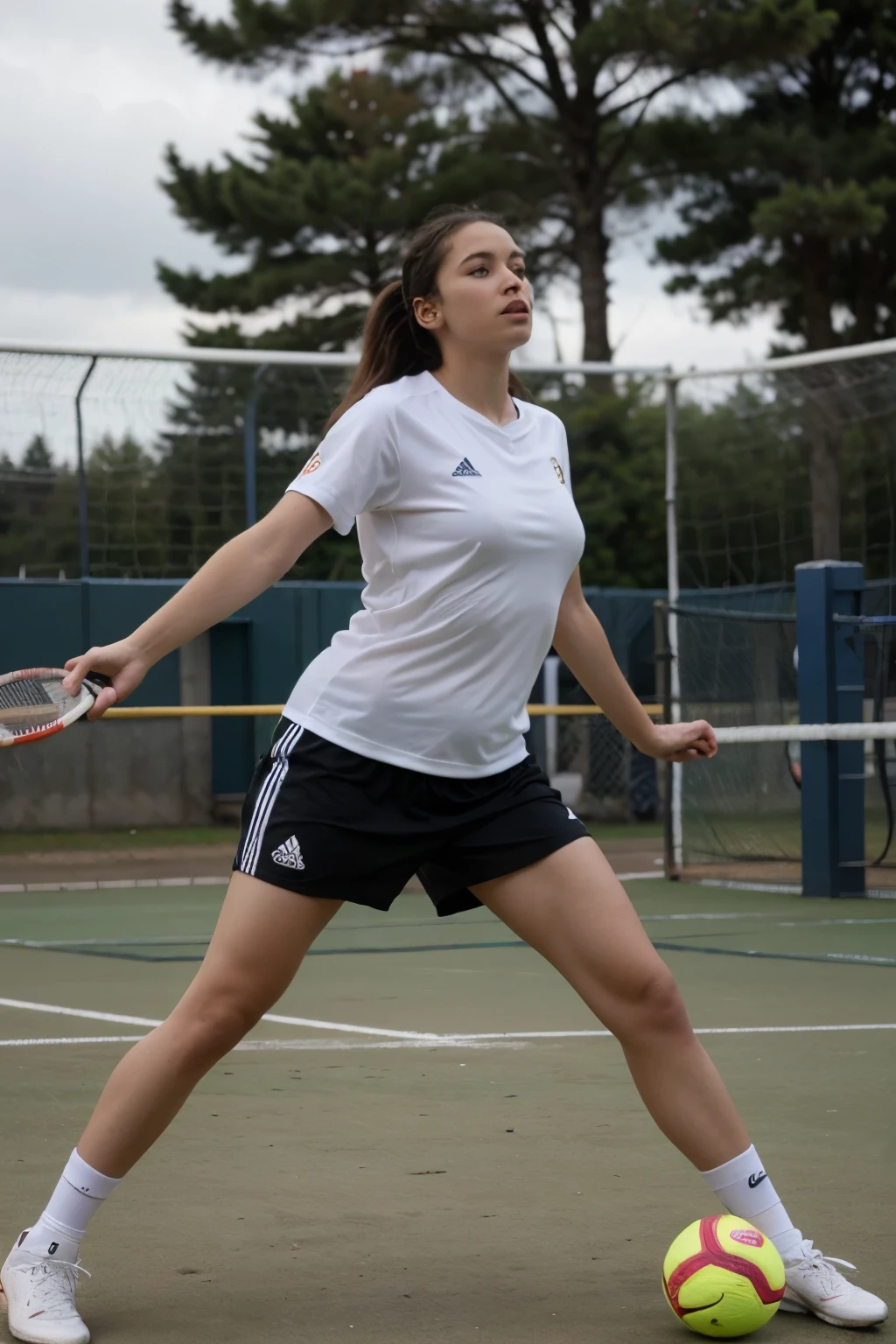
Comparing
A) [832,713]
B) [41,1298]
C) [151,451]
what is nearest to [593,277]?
[151,451]

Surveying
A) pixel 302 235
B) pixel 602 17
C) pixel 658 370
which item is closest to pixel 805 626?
pixel 658 370

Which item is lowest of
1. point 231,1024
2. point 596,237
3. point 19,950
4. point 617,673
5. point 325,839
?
point 19,950

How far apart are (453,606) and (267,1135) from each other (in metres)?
2.07

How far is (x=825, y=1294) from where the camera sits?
11.9 ft

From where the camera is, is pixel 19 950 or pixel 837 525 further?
pixel 837 525

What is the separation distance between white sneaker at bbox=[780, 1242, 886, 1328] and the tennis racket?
160 centimetres

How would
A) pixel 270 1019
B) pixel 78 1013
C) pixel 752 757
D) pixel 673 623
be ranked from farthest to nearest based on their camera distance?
pixel 673 623 < pixel 752 757 < pixel 78 1013 < pixel 270 1019

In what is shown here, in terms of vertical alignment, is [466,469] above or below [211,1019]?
above

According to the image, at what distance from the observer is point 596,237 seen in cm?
2934

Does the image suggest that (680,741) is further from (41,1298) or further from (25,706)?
(41,1298)

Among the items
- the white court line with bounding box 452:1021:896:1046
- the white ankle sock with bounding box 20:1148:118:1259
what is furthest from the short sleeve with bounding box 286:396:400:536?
the white court line with bounding box 452:1021:896:1046

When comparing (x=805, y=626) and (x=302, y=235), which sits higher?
(x=302, y=235)

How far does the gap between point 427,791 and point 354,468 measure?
591mm

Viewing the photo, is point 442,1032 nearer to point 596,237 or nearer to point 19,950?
point 19,950
